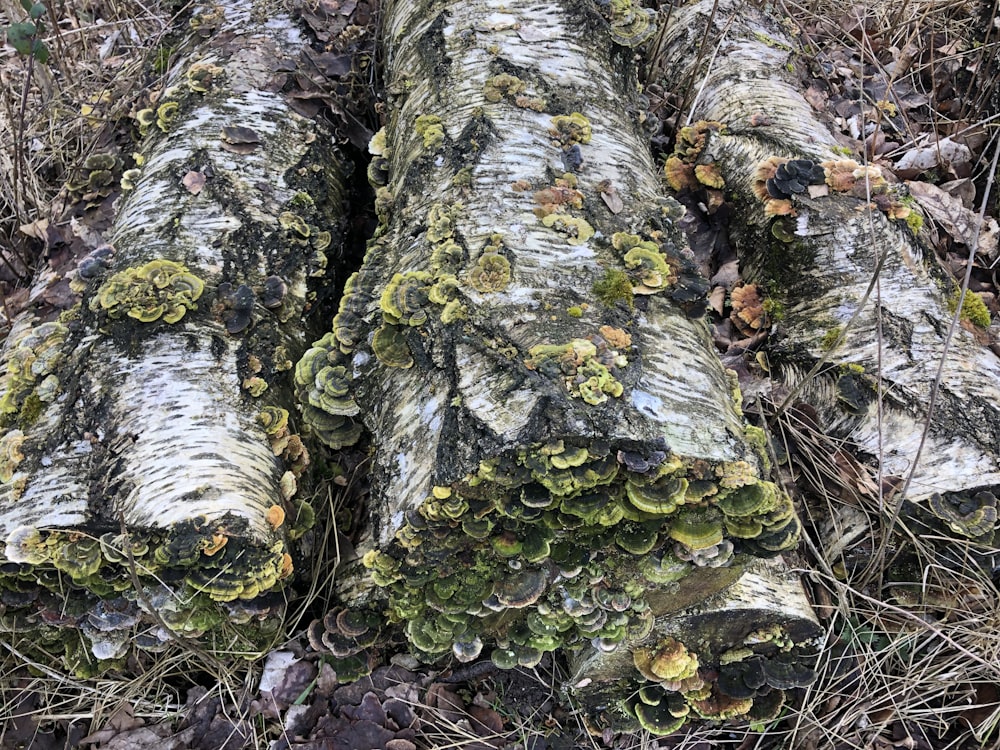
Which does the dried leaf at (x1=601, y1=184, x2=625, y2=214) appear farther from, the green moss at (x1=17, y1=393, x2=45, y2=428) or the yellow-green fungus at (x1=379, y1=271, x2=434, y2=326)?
the green moss at (x1=17, y1=393, x2=45, y2=428)

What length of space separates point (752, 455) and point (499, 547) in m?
0.98

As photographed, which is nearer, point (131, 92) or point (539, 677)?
point (539, 677)

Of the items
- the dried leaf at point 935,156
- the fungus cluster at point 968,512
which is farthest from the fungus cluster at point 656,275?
the dried leaf at point 935,156

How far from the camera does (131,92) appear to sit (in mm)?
5242

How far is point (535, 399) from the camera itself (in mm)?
2311

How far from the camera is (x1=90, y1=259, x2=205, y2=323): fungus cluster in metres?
2.99

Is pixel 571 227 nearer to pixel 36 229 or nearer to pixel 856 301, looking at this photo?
pixel 856 301

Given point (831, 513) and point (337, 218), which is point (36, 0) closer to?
point (337, 218)

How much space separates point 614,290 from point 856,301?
1514mm

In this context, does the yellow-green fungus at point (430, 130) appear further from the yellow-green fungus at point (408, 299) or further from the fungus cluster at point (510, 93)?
the yellow-green fungus at point (408, 299)

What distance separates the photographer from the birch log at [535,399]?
7.62ft

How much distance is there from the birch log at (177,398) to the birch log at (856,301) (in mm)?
2438

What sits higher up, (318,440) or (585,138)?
(585,138)

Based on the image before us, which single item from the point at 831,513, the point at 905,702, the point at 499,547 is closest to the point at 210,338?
the point at 499,547
